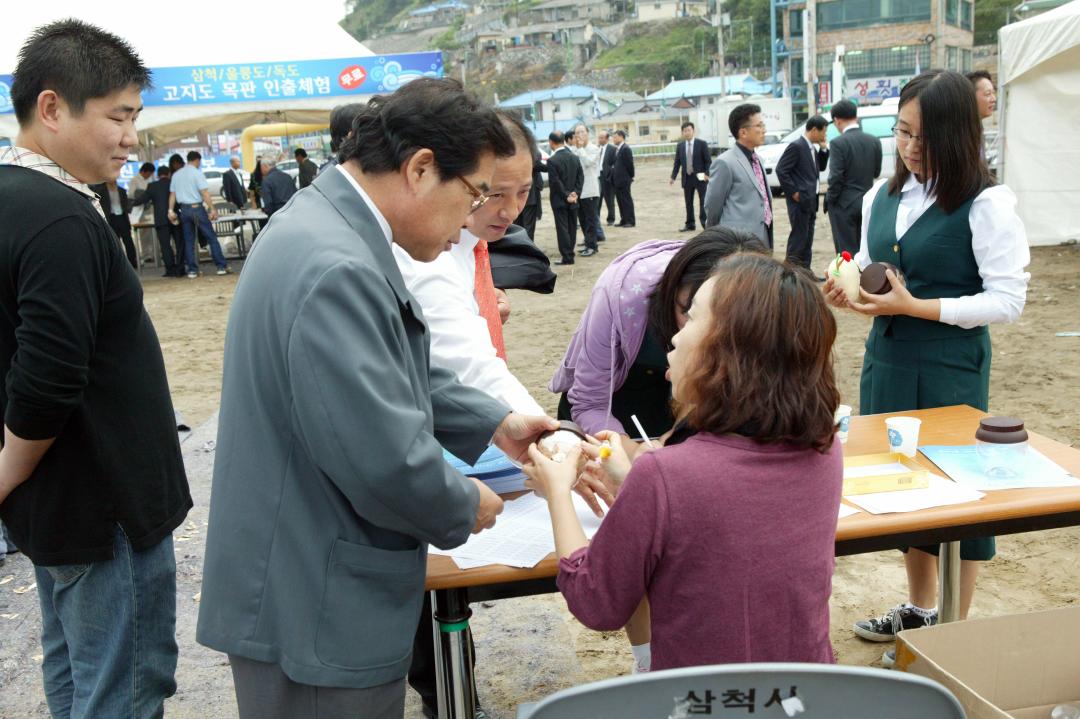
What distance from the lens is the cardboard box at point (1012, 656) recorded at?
5.50ft

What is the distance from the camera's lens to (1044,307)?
726cm

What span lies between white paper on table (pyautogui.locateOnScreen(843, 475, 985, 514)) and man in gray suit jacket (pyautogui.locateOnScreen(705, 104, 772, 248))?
206 inches

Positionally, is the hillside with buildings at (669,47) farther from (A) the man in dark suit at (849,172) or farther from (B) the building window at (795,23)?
(A) the man in dark suit at (849,172)

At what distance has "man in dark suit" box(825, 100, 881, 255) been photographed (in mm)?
7969

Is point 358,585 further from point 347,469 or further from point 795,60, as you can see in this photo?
point 795,60

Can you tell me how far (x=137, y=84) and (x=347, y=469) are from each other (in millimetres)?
1008

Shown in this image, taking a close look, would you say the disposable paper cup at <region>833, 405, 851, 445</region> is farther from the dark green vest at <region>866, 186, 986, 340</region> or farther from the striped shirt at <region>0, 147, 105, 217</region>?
the striped shirt at <region>0, 147, 105, 217</region>

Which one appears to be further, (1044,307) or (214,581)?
(1044,307)

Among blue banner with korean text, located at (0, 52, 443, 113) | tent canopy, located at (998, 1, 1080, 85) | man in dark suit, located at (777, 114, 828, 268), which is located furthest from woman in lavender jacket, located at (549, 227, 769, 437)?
blue banner with korean text, located at (0, 52, 443, 113)

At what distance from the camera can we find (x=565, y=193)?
11.1 metres

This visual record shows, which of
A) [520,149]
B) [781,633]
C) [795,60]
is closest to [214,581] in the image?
[781,633]

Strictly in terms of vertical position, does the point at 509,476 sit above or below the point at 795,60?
below

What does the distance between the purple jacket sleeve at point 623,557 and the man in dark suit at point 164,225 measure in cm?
1161

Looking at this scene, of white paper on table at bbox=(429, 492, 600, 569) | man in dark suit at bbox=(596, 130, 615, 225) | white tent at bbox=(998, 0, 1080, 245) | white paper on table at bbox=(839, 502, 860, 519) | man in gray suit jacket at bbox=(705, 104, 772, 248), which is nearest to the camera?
white paper on table at bbox=(429, 492, 600, 569)
